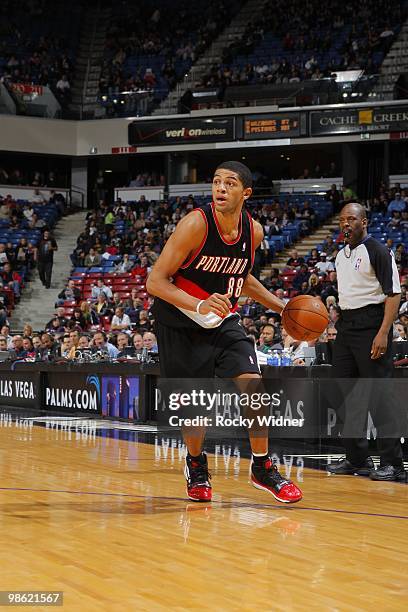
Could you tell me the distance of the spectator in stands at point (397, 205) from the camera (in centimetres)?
2419

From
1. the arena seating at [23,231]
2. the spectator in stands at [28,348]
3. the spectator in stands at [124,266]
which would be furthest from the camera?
the arena seating at [23,231]

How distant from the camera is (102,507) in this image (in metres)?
5.81

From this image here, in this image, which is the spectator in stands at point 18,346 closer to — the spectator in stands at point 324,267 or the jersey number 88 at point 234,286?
the spectator in stands at point 324,267

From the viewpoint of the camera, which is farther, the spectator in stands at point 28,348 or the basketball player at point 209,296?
the spectator in stands at point 28,348

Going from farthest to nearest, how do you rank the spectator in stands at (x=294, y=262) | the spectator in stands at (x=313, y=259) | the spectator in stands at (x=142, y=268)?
the spectator in stands at (x=142, y=268)
the spectator in stands at (x=294, y=262)
the spectator in stands at (x=313, y=259)

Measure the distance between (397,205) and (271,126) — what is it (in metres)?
5.42

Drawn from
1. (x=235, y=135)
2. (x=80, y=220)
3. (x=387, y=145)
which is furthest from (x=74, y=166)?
(x=387, y=145)

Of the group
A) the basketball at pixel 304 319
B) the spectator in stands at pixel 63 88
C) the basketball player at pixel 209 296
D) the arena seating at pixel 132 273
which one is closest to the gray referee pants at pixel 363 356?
the basketball at pixel 304 319

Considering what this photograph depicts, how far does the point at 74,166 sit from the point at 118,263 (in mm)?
10611

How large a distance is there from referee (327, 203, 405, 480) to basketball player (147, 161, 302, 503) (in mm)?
1479

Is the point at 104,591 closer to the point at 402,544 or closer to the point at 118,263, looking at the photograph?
the point at 402,544

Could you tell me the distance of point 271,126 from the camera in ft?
92.4

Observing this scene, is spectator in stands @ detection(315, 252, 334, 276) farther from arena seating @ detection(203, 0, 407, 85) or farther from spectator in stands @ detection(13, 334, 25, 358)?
arena seating @ detection(203, 0, 407, 85)

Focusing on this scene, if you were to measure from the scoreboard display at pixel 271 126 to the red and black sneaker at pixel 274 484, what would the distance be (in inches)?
890
